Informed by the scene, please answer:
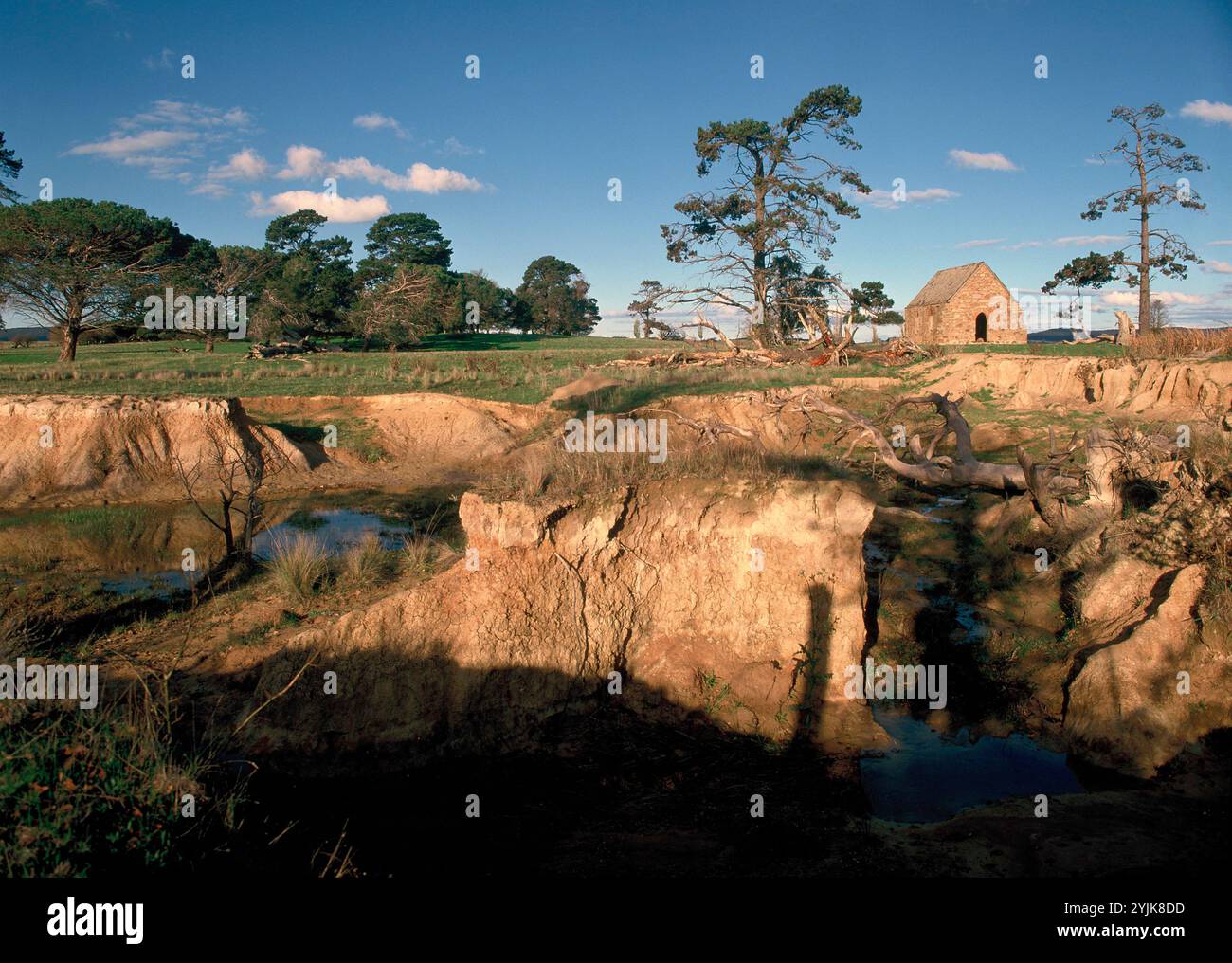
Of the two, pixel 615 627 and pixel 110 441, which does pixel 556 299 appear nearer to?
pixel 110 441

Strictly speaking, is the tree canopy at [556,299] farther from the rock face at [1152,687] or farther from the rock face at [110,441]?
the rock face at [1152,687]

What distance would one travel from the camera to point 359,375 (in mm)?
32031

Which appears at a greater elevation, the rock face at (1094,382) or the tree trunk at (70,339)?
the tree trunk at (70,339)

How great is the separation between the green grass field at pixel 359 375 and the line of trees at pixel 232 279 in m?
2.73

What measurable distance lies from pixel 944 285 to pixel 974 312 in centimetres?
251

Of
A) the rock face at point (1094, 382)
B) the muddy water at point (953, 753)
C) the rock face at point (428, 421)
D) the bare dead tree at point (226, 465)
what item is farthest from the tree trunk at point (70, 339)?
the muddy water at point (953, 753)

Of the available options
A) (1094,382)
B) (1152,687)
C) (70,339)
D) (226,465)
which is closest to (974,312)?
(1094,382)

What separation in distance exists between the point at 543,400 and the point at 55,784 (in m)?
24.2

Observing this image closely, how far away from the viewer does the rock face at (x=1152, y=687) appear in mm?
8227

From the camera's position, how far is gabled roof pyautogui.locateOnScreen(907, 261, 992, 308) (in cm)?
3978

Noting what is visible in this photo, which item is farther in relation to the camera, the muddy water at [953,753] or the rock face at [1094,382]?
the rock face at [1094,382]
